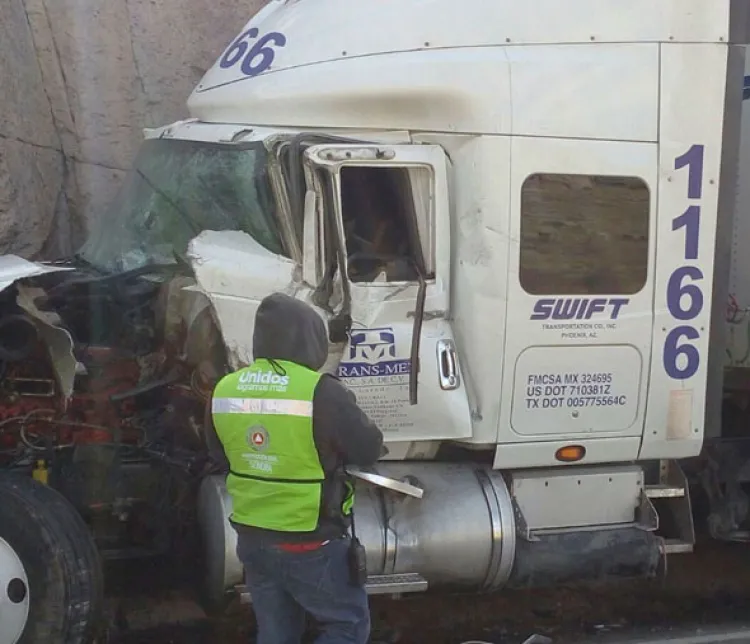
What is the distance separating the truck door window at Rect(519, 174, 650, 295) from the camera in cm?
476

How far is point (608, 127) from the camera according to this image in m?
4.78

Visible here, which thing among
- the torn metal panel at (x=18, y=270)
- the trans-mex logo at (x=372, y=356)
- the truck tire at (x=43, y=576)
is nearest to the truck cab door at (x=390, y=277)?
the trans-mex logo at (x=372, y=356)

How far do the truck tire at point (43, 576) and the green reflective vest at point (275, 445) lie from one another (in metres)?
1.13

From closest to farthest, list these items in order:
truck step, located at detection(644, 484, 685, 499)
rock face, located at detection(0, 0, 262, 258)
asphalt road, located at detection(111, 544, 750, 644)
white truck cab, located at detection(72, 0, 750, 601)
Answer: white truck cab, located at detection(72, 0, 750, 601) → truck step, located at detection(644, 484, 685, 499) → asphalt road, located at detection(111, 544, 750, 644) → rock face, located at detection(0, 0, 262, 258)

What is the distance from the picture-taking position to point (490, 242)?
185 inches

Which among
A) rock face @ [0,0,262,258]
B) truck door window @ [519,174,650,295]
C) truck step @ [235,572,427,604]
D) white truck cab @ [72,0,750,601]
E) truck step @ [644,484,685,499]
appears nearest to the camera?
truck step @ [235,572,427,604]

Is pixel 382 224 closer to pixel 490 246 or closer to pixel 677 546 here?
pixel 490 246

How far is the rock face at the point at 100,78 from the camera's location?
798cm

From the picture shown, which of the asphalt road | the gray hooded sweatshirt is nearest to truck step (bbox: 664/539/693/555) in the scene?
the asphalt road

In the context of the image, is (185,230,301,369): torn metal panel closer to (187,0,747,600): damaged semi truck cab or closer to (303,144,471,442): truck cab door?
(187,0,747,600): damaged semi truck cab

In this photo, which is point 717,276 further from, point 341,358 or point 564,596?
point 564,596

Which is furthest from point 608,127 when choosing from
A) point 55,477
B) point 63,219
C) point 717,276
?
point 63,219

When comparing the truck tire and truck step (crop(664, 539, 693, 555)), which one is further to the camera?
truck step (crop(664, 539, 693, 555))

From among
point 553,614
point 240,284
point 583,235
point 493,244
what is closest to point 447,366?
point 493,244
